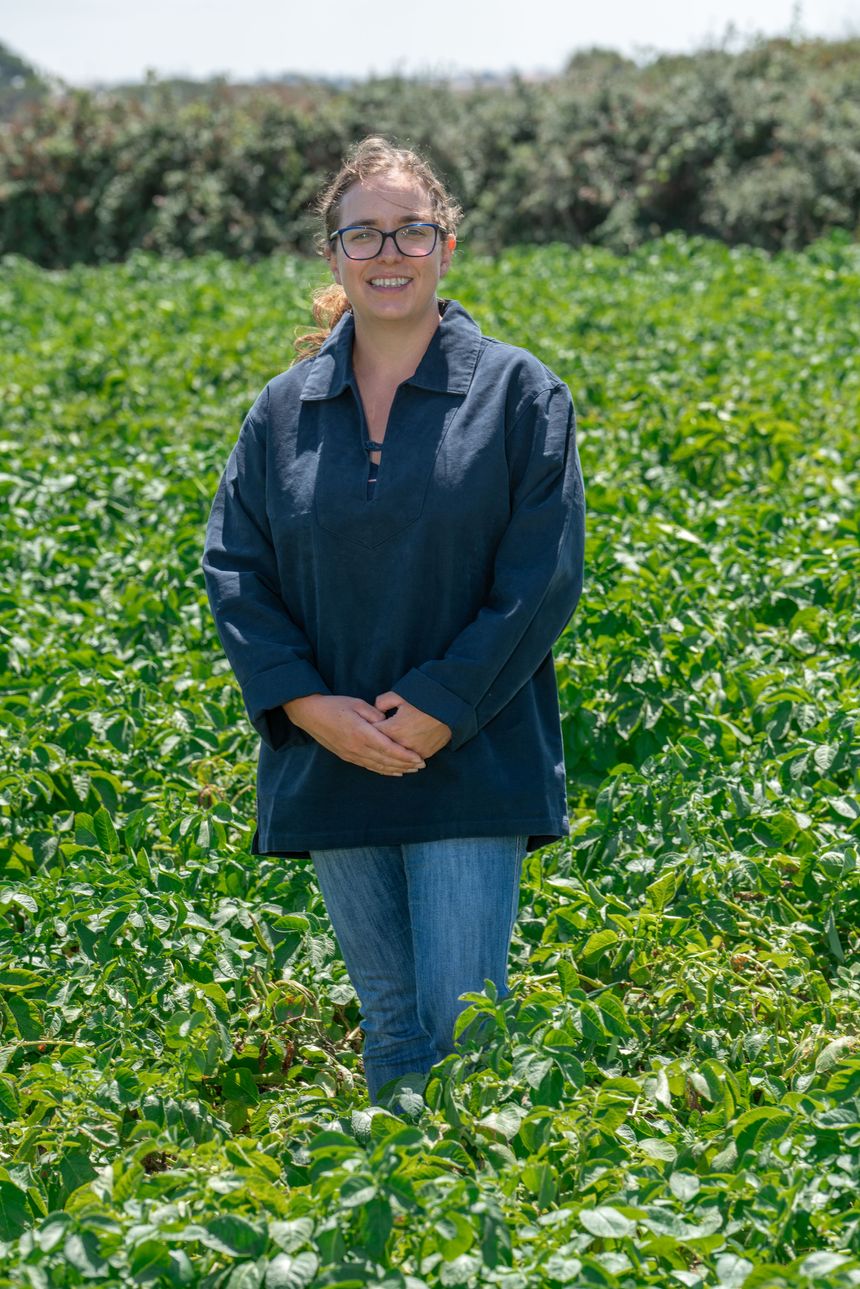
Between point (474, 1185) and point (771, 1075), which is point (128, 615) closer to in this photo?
point (771, 1075)

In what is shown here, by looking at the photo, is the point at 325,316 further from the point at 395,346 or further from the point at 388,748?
the point at 388,748

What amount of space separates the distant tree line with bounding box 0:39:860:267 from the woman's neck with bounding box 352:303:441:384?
505 inches

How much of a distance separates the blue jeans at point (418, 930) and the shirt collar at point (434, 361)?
0.75m

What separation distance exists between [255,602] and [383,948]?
2.02ft

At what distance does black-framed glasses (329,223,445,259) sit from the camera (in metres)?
2.58

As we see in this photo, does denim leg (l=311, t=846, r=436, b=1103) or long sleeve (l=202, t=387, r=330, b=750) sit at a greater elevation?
long sleeve (l=202, t=387, r=330, b=750)

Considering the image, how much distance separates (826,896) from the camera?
10.7ft

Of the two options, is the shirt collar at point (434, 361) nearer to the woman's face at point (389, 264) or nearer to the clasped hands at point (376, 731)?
the woman's face at point (389, 264)

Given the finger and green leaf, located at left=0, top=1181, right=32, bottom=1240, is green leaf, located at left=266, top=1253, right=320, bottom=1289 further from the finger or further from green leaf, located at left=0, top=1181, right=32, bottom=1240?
the finger

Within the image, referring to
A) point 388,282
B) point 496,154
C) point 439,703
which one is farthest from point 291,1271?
point 496,154

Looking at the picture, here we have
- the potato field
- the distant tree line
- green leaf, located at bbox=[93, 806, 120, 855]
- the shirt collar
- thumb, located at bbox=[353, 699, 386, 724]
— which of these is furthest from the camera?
the distant tree line

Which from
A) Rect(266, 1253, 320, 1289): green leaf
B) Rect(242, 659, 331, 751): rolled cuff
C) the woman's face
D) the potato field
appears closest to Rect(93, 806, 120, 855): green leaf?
the potato field

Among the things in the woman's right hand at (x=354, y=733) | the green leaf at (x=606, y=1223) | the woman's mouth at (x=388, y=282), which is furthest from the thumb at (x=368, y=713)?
the green leaf at (x=606, y=1223)

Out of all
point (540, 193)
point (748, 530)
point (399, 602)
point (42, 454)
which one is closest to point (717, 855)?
point (399, 602)
